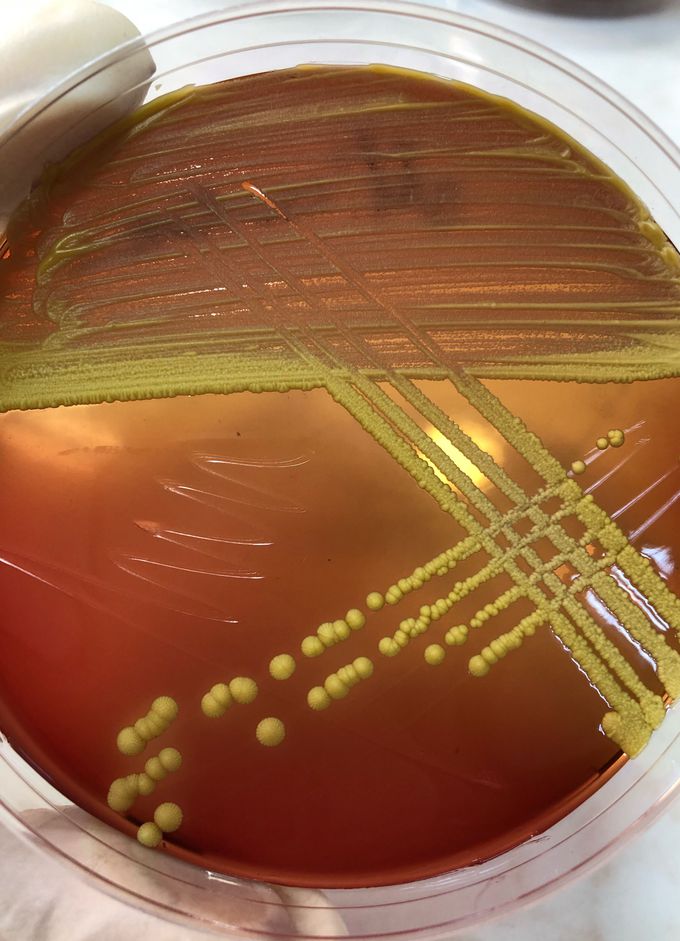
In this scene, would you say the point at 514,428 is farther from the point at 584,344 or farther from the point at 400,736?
the point at 400,736

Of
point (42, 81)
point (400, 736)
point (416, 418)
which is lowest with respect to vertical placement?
point (400, 736)

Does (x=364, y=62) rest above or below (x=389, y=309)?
above

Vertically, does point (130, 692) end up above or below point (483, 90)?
below

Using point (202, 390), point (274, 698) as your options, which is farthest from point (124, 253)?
point (274, 698)

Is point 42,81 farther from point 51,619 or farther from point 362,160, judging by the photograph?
point 51,619

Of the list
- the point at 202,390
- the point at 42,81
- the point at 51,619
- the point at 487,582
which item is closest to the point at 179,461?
the point at 202,390

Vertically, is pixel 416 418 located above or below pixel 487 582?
above
